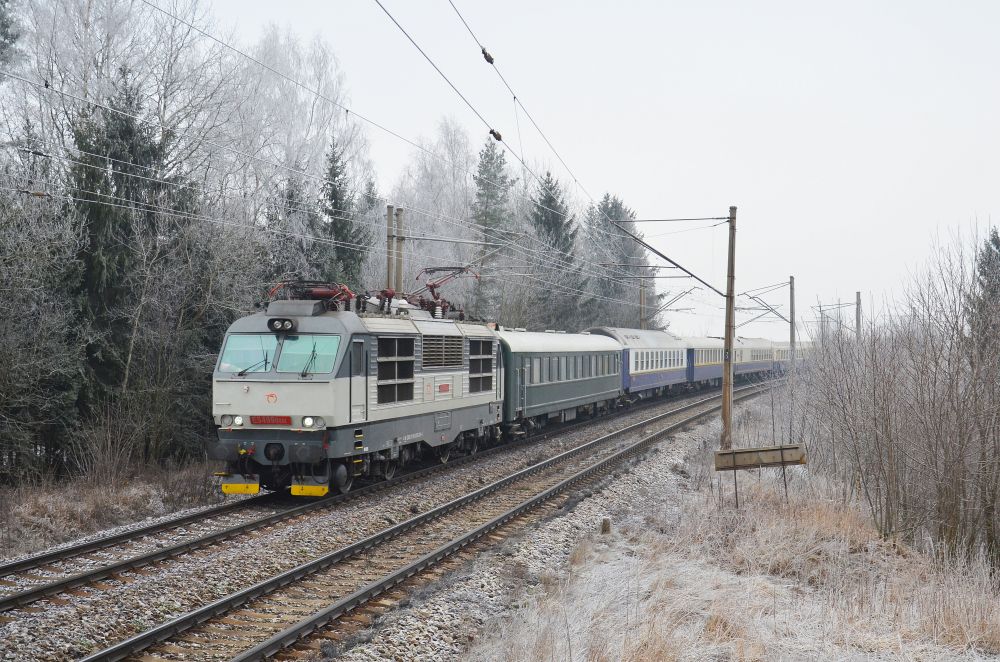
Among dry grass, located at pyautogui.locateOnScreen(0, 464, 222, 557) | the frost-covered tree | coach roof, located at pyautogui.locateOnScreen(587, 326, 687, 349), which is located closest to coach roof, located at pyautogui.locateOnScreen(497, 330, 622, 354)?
coach roof, located at pyautogui.locateOnScreen(587, 326, 687, 349)

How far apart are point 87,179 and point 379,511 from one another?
439 inches

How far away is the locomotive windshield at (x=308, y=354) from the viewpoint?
39.3 feet

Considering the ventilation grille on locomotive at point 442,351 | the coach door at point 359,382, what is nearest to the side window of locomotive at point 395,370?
the coach door at point 359,382

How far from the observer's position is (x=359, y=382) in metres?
12.4

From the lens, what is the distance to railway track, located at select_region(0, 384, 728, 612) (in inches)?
308


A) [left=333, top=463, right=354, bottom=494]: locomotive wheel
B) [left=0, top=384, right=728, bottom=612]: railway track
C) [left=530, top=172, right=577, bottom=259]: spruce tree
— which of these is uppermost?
[left=530, top=172, right=577, bottom=259]: spruce tree

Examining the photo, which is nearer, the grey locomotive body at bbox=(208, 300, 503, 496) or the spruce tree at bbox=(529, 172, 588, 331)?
the grey locomotive body at bbox=(208, 300, 503, 496)

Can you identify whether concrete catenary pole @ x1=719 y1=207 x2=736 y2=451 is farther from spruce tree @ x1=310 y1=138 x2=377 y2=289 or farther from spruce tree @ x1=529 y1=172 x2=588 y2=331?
spruce tree @ x1=529 y1=172 x2=588 y2=331

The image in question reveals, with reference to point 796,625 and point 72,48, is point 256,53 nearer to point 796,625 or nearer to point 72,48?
point 72,48

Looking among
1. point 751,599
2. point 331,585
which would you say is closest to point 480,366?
point 331,585

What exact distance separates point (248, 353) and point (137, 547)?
3.66m

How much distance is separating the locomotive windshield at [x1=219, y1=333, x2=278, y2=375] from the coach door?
1.20 m

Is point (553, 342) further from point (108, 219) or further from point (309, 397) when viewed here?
point (309, 397)

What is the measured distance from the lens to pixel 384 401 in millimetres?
13180
